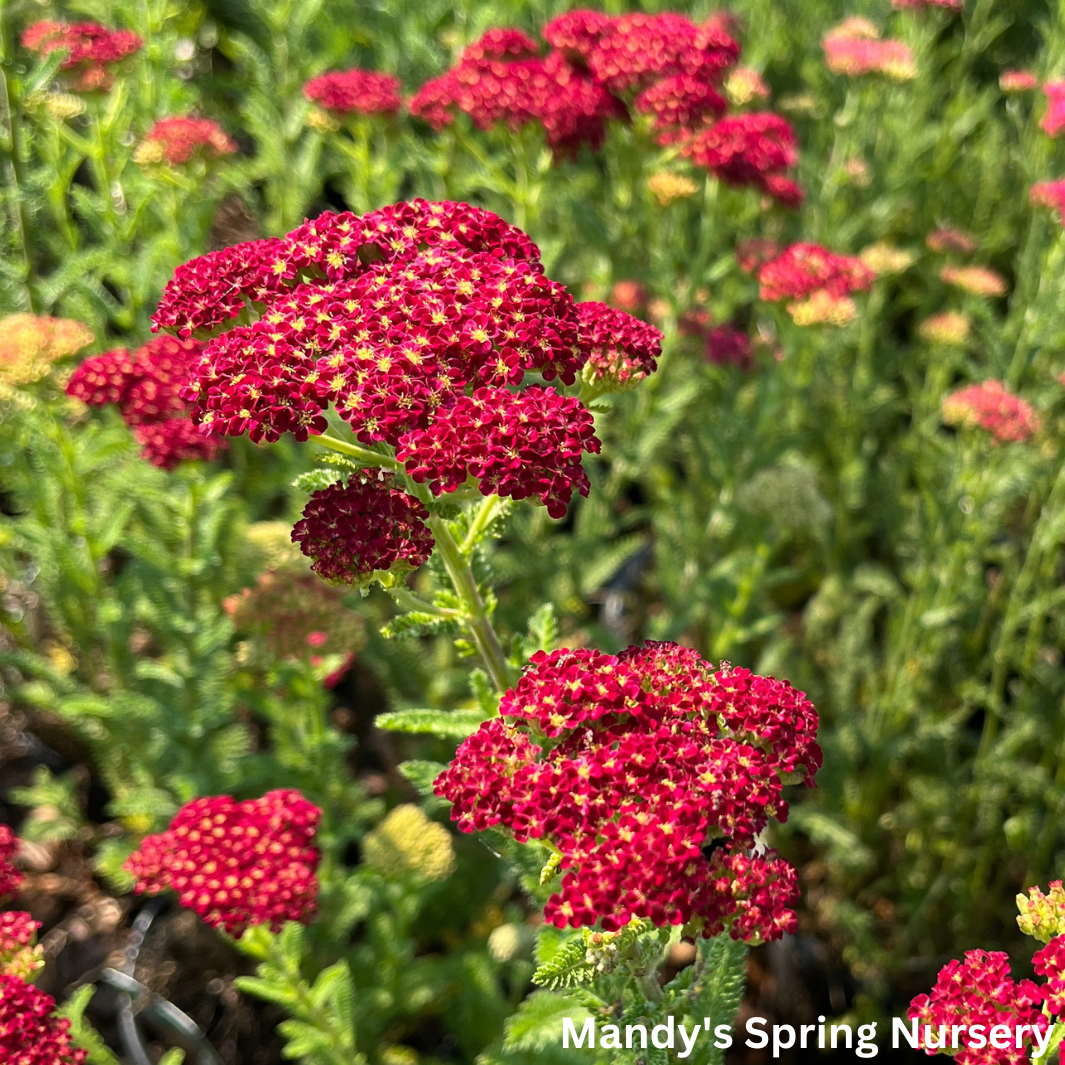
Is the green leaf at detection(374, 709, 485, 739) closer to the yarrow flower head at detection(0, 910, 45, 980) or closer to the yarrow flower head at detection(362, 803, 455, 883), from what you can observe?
the yarrow flower head at detection(0, 910, 45, 980)

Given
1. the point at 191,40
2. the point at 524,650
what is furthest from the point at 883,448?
the point at 191,40

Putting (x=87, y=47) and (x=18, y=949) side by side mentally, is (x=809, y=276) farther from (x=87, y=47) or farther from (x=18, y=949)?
(x=18, y=949)

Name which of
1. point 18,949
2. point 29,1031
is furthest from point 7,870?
point 29,1031

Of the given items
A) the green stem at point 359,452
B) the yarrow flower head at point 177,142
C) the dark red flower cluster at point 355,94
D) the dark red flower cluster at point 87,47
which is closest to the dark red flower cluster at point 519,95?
the dark red flower cluster at point 355,94

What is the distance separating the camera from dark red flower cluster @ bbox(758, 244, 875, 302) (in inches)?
120

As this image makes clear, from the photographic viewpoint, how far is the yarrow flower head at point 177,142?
9.68 ft

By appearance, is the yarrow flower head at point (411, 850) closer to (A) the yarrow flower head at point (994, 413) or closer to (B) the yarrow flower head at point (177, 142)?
(A) the yarrow flower head at point (994, 413)

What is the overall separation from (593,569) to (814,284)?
1.12m

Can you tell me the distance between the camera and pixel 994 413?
2863 millimetres

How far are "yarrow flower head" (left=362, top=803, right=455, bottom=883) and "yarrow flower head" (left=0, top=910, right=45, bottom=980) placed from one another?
0.93 meters

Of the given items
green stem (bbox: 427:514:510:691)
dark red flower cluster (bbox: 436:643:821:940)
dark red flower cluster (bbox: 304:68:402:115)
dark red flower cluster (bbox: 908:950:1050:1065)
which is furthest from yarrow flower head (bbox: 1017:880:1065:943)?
dark red flower cluster (bbox: 304:68:402:115)

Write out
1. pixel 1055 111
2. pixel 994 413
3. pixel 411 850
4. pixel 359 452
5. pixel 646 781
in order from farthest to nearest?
pixel 1055 111 < pixel 994 413 < pixel 411 850 < pixel 359 452 < pixel 646 781

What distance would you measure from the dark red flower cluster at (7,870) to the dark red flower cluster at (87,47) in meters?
2.28

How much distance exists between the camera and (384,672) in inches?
126
